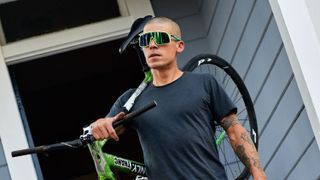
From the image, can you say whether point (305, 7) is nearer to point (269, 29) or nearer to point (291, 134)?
point (269, 29)

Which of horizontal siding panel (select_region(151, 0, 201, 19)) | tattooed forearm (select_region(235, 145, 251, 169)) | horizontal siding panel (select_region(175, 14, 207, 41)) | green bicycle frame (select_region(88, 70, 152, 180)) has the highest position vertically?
horizontal siding panel (select_region(151, 0, 201, 19))

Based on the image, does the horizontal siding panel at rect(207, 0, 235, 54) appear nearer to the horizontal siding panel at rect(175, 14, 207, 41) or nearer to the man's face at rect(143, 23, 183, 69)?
the horizontal siding panel at rect(175, 14, 207, 41)

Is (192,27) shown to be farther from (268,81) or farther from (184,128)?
(184,128)

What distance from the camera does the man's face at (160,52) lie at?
9.63 ft

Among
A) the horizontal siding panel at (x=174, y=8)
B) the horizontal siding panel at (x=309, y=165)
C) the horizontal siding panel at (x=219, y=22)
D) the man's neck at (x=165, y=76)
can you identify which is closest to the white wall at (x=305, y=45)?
the horizontal siding panel at (x=309, y=165)

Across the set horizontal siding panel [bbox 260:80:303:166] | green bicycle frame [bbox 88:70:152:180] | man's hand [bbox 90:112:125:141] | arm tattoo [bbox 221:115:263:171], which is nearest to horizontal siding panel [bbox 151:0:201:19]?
horizontal siding panel [bbox 260:80:303:166]

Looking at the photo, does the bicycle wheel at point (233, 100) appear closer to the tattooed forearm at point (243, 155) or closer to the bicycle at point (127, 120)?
the bicycle at point (127, 120)

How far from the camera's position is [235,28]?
459 centimetres

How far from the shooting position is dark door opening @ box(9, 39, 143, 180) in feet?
21.6

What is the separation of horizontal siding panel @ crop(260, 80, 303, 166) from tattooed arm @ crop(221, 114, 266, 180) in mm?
793

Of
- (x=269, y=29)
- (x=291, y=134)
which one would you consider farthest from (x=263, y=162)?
(x=269, y=29)

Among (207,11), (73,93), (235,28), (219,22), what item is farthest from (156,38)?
(73,93)

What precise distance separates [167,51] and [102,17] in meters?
2.53

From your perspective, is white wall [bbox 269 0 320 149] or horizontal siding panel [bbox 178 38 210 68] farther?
horizontal siding panel [bbox 178 38 210 68]
